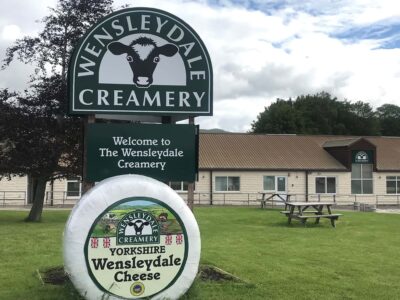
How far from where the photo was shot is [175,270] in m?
6.04

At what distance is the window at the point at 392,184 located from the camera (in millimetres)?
35969

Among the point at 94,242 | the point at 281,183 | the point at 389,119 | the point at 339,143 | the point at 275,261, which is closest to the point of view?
the point at 94,242

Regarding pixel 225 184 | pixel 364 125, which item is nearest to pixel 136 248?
pixel 225 184

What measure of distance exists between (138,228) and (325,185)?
99.3 ft

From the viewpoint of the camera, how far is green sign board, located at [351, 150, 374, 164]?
35.2m

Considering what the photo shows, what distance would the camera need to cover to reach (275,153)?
36.1 meters

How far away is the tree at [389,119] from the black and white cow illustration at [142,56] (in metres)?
72.8

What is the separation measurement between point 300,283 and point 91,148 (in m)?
3.54

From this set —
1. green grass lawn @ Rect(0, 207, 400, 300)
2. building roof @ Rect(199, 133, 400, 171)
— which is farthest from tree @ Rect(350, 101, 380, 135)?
green grass lawn @ Rect(0, 207, 400, 300)

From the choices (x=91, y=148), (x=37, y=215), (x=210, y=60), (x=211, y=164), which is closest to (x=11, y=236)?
(x=37, y=215)

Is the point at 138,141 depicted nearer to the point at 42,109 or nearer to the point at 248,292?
the point at 248,292

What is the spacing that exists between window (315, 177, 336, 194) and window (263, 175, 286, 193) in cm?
233

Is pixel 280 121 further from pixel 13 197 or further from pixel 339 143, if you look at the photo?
pixel 13 197

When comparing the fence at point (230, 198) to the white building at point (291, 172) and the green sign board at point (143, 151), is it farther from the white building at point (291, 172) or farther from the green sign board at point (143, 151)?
the green sign board at point (143, 151)
